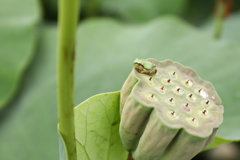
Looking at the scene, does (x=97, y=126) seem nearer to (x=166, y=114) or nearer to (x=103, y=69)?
(x=166, y=114)

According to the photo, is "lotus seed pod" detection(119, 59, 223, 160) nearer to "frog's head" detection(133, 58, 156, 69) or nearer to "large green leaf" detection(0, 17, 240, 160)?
"frog's head" detection(133, 58, 156, 69)

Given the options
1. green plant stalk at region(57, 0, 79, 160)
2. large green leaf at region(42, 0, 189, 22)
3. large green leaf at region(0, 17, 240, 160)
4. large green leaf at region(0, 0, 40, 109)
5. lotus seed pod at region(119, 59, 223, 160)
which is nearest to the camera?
green plant stalk at region(57, 0, 79, 160)

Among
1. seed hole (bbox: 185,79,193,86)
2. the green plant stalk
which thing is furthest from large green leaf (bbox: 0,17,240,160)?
the green plant stalk

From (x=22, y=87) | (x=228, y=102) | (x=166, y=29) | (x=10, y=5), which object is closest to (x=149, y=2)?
(x=166, y=29)

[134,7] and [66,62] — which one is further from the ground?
[66,62]

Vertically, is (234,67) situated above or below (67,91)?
below

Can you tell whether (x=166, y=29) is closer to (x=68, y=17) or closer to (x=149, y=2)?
(x=149, y=2)

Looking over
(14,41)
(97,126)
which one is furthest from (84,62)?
(97,126)
